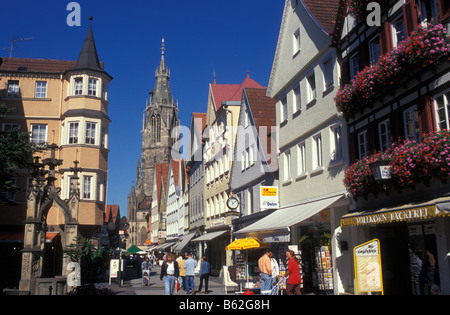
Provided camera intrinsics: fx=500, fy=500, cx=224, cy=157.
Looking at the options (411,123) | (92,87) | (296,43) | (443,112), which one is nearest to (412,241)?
(411,123)

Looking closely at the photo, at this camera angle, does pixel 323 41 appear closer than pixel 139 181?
Yes

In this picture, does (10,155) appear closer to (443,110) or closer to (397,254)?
(397,254)

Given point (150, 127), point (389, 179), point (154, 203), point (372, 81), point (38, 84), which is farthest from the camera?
point (150, 127)

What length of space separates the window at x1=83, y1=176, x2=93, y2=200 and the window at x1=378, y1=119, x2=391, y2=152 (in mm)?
20482

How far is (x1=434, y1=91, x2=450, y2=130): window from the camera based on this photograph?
12.7 m

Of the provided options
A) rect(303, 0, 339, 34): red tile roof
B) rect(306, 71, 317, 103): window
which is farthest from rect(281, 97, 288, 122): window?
rect(303, 0, 339, 34): red tile roof

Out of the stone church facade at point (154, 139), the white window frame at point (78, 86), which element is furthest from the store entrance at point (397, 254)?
the stone church facade at point (154, 139)

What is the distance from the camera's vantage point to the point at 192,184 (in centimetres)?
5294

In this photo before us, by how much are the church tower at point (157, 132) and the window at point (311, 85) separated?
370 ft

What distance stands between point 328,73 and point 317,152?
3351 mm

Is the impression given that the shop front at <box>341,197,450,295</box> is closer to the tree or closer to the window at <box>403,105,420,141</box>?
the window at <box>403,105,420,141</box>

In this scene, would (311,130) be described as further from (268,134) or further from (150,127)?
(150,127)
